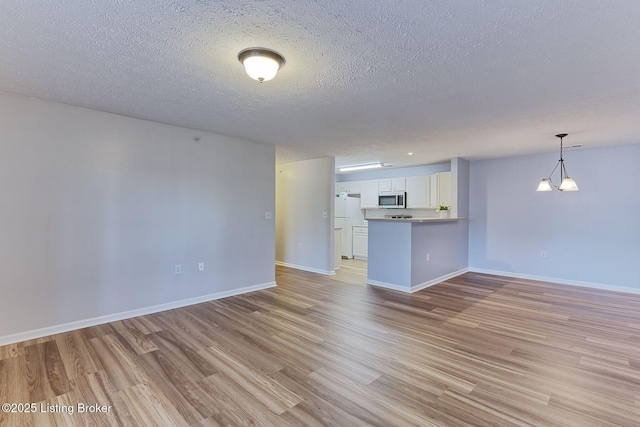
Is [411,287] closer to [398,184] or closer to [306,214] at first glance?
[306,214]

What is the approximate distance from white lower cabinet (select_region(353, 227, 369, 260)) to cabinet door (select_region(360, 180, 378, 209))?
25.4 inches

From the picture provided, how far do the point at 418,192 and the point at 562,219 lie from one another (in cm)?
265

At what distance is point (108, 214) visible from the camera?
3369 millimetres

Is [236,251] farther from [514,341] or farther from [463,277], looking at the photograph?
[463,277]

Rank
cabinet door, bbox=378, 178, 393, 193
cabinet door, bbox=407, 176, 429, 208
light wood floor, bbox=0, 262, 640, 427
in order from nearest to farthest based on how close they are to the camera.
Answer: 1. light wood floor, bbox=0, 262, 640, 427
2. cabinet door, bbox=407, 176, 429, 208
3. cabinet door, bbox=378, 178, 393, 193

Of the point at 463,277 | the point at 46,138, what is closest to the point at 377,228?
the point at 463,277

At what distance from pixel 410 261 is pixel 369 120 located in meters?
2.34

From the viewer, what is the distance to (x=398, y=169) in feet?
24.7

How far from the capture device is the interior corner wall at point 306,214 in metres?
5.88

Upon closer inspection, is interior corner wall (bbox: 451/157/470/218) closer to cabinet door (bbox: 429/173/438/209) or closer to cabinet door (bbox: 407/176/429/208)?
cabinet door (bbox: 429/173/438/209)

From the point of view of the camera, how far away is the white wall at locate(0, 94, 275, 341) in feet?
9.46

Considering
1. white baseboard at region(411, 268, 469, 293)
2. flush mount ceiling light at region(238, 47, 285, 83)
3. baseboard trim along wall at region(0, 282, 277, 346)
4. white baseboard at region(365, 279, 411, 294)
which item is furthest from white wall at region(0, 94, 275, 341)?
white baseboard at region(411, 268, 469, 293)

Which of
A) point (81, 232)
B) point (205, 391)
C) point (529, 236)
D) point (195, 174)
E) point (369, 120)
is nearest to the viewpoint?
point (205, 391)

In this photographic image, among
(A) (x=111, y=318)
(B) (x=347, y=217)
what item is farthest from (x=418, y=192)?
(A) (x=111, y=318)
